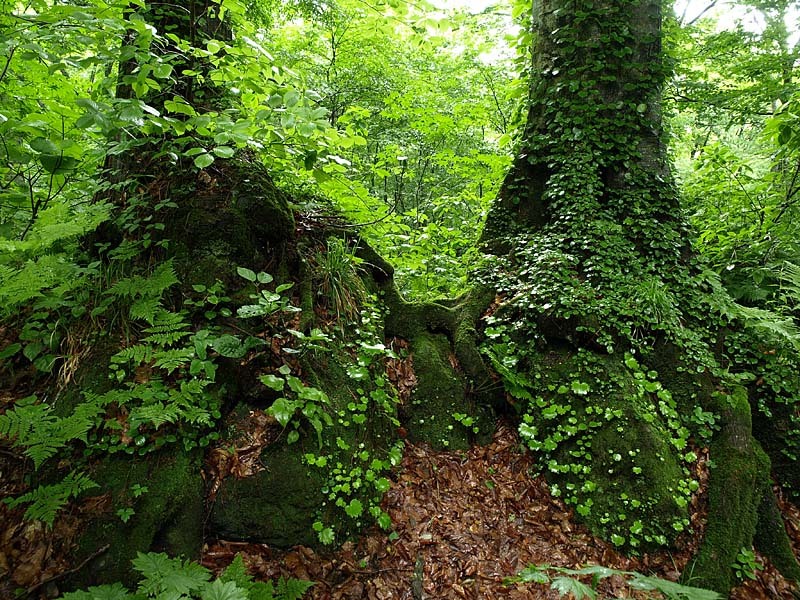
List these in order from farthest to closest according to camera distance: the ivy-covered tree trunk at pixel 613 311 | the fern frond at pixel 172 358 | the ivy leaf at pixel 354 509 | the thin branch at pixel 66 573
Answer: the ivy-covered tree trunk at pixel 613 311
the ivy leaf at pixel 354 509
the fern frond at pixel 172 358
the thin branch at pixel 66 573

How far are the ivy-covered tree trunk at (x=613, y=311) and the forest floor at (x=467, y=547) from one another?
6.3 inches

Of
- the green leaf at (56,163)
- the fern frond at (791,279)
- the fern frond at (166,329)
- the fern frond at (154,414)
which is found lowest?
the fern frond at (154,414)

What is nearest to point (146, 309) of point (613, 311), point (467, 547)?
point (467, 547)

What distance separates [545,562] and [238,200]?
12.7 ft

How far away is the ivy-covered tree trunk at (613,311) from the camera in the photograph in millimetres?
3525

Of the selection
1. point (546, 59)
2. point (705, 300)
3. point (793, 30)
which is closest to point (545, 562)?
point (705, 300)

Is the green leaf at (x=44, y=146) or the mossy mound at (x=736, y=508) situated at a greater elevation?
the green leaf at (x=44, y=146)

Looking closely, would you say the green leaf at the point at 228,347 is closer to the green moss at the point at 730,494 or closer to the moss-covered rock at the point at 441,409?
the moss-covered rock at the point at 441,409

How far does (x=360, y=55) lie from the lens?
1046cm

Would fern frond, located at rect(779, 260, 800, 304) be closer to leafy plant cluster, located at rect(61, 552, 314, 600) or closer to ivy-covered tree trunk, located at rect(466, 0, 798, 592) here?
ivy-covered tree trunk, located at rect(466, 0, 798, 592)

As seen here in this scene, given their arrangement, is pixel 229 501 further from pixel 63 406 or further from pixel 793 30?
pixel 793 30

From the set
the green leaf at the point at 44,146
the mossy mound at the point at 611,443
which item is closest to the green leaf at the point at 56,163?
the green leaf at the point at 44,146

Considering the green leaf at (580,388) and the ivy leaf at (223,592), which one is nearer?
the ivy leaf at (223,592)

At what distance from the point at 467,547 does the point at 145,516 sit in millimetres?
2307
